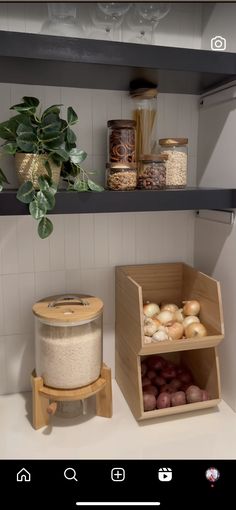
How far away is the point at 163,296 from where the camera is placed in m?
1.28

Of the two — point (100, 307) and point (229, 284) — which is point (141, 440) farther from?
point (229, 284)

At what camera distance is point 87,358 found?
100cm

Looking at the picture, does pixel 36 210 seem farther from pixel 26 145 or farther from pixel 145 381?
pixel 145 381

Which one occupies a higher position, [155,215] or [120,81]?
[120,81]

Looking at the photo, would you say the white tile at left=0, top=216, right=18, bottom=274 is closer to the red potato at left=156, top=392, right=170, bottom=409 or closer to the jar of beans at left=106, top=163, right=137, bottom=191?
the jar of beans at left=106, top=163, right=137, bottom=191

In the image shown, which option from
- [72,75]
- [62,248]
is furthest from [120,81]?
[62,248]

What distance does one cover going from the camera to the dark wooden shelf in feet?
2.85

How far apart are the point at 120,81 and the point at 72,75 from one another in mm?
130

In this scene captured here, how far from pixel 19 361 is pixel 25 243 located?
1.14ft

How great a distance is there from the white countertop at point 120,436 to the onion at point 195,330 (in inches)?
8.5
